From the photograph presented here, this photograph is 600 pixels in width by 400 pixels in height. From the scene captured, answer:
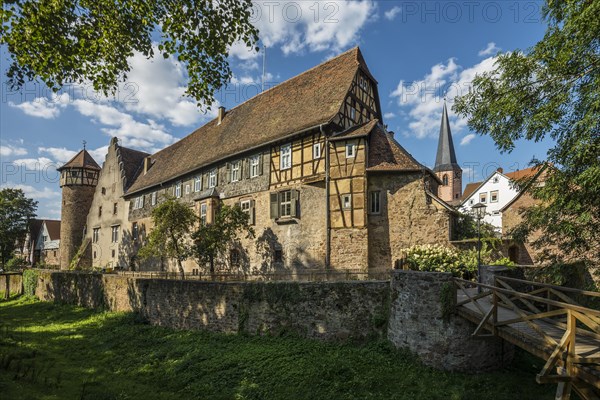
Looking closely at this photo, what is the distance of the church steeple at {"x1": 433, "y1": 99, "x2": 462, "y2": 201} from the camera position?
51.4 meters

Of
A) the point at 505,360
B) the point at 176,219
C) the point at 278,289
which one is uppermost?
the point at 176,219

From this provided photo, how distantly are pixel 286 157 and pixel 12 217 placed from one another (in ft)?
145

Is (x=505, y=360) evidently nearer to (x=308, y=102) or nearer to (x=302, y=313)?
(x=302, y=313)

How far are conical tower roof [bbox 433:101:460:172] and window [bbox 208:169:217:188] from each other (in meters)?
38.0

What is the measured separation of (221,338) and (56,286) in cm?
1898

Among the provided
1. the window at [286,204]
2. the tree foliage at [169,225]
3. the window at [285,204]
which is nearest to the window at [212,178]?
the tree foliage at [169,225]

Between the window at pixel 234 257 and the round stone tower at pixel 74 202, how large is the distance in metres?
26.7

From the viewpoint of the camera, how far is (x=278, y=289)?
12547mm

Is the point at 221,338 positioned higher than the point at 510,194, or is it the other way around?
the point at 510,194

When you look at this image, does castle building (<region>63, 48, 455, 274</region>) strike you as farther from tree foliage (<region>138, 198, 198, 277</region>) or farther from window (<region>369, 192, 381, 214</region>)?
tree foliage (<region>138, 198, 198, 277</region>)

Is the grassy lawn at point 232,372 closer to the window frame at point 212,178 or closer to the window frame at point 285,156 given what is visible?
the window frame at point 285,156

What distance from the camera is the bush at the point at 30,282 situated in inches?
1110

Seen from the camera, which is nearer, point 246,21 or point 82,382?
point 246,21

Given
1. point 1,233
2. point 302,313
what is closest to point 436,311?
point 302,313
